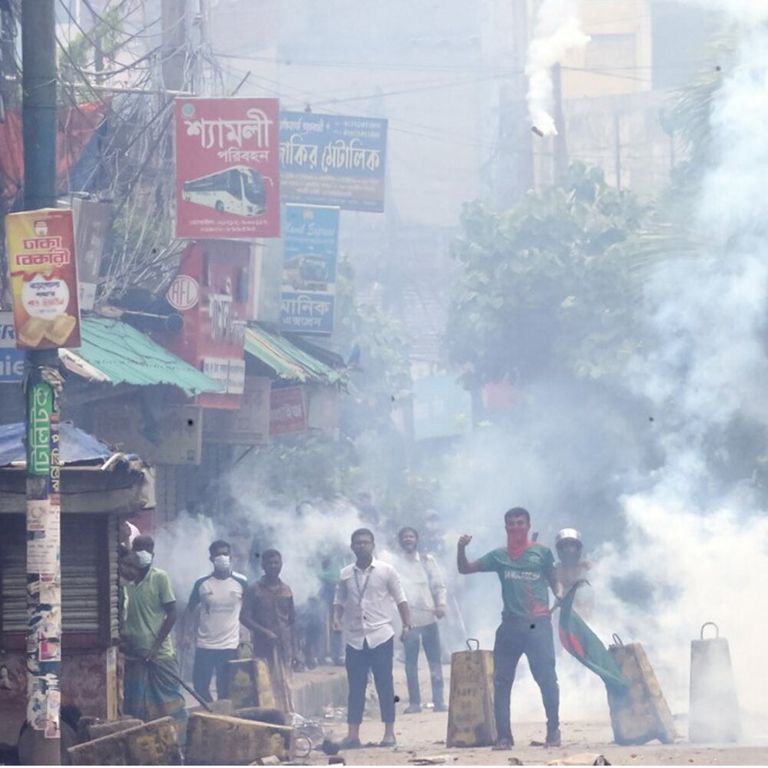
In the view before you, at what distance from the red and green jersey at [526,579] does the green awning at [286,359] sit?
742cm

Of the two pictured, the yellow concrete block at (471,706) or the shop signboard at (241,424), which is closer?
the yellow concrete block at (471,706)

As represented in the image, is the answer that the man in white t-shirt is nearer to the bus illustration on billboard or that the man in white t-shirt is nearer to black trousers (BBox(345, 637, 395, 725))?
black trousers (BBox(345, 637, 395, 725))

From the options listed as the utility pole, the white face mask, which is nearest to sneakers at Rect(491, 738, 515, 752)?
the white face mask

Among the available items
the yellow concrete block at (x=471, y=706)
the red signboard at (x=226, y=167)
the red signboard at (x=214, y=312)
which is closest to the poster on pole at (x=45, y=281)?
the yellow concrete block at (x=471, y=706)

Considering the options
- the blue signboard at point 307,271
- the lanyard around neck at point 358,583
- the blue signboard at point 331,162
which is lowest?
the lanyard around neck at point 358,583

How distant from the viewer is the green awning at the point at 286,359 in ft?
62.1

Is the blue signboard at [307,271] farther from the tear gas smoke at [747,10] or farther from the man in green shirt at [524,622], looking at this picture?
the man in green shirt at [524,622]

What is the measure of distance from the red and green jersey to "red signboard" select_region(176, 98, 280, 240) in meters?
5.54

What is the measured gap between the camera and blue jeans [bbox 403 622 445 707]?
15.3m

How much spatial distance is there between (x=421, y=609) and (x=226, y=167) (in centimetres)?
430

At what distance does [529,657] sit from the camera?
1167 cm

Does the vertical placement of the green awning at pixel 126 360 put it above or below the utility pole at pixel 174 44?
below

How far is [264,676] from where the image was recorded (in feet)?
42.3

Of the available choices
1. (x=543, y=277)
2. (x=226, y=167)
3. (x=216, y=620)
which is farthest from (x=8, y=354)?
(x=543, y=277)
